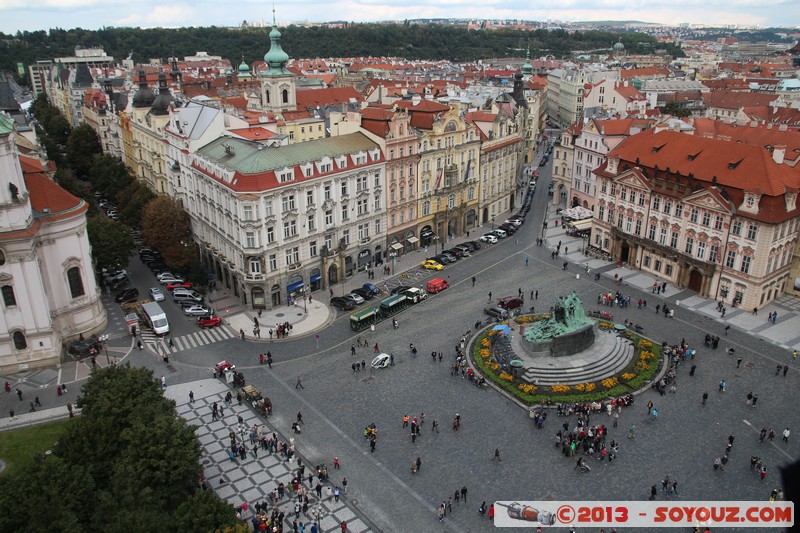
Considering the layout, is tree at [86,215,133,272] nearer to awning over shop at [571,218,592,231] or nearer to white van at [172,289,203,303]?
white van at [172,289,203,303]

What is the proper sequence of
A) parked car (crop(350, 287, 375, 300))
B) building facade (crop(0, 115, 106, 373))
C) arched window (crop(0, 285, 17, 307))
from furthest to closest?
1. parked car (crop(350, 287, 375, 300))
2. arched window (crop(0, 285, 17, 307))
3. building facade (crop(0, 115, 106, 373))

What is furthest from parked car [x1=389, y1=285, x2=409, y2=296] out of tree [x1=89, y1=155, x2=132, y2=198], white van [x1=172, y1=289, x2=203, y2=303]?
tree [x1=89, y1=155, x2=132, y2=198]

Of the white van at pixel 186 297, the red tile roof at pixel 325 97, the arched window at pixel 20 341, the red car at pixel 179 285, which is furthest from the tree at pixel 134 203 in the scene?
the red tile roof at pixel 325 97

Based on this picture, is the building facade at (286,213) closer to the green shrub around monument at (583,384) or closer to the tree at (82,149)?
the green shrub around monument at (583,384)

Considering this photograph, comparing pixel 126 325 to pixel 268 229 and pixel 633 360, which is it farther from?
pixel 633 360

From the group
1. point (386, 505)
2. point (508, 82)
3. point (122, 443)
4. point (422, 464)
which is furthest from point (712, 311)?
point (508, 82)
